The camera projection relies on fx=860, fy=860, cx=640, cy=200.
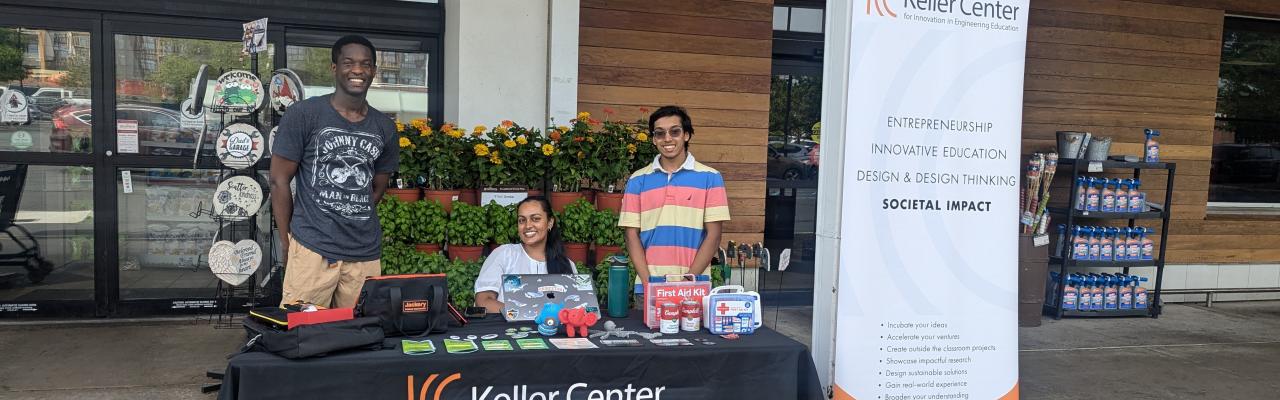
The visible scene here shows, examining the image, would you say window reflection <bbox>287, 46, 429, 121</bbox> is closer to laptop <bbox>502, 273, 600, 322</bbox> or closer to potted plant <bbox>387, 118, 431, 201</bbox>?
potted plant <bbox>387, 118, 431, 201</bbox>

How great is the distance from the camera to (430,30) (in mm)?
5707

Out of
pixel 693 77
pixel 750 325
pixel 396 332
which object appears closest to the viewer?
pixel 396 332

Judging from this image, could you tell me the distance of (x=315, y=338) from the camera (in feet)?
8.25

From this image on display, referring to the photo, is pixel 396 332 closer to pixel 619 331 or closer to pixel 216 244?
pixel 619 331

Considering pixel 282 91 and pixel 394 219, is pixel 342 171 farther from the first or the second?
pixel 282 91

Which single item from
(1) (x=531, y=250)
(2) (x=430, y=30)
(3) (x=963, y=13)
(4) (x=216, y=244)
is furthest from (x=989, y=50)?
(4) (x=216, y=244)

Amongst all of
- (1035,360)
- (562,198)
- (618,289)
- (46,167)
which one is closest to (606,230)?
(562,198)

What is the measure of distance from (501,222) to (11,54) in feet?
10.7

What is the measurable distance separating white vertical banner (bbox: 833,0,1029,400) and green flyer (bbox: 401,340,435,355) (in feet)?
4.62

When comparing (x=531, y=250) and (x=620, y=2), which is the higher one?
(x=620, y=2)

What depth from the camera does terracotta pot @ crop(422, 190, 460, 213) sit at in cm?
462

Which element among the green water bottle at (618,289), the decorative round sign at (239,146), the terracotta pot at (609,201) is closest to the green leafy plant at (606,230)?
the terracotta pot at (609,201)

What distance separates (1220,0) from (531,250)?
6425mm

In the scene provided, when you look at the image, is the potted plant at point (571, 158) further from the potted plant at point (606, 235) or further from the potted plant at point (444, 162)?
the potted plant at point (444, 162)
